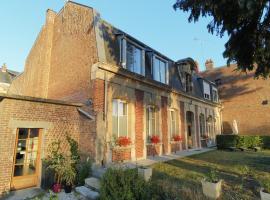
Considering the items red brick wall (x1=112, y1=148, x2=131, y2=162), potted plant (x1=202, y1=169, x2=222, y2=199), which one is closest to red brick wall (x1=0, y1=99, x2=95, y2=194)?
red brick wall (x1=112, y1=148, x2=131, y2=162)

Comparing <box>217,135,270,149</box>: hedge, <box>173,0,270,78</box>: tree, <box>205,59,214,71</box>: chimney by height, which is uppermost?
<box>205,59,214,71</box>: chimney

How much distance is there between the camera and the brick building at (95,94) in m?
7.63

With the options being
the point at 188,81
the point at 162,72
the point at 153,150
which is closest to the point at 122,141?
the point at 153,150

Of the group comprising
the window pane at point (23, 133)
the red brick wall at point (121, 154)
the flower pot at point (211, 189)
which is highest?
the window pane at point (23, 133)

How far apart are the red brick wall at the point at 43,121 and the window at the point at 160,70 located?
18.2ft

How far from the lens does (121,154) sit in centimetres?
914

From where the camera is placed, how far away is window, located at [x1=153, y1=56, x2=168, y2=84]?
12320 mm

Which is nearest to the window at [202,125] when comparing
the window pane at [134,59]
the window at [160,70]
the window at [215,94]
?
the window at [215,94]

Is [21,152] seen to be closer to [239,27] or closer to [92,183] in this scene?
[92,183]

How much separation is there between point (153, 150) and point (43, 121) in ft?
20.2

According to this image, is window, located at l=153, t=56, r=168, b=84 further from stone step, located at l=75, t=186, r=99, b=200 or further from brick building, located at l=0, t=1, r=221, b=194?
stone step, located at l=75, t=186, r=99, b=200

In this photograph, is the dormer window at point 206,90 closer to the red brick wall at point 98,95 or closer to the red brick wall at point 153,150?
the red brick wall at point 153,150

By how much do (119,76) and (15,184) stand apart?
5.95 metres

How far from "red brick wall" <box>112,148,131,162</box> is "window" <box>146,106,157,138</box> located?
2.13 meters
